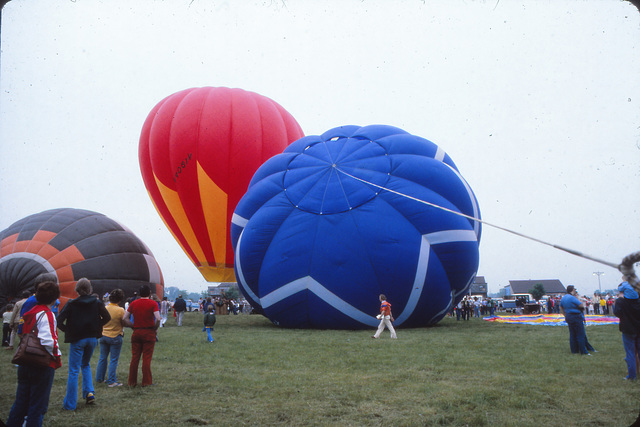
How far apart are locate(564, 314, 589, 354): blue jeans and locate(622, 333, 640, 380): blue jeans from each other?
179 centimetres

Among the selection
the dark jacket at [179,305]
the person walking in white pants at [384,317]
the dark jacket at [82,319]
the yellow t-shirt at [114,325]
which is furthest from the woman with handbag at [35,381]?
the dark jacket at [179,305]

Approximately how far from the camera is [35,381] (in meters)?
3.71

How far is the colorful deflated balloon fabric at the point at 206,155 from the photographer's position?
56.9ft

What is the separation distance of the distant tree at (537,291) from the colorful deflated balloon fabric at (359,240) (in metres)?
58.9

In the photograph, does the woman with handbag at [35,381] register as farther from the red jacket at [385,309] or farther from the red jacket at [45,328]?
the red jacket at [385,309]

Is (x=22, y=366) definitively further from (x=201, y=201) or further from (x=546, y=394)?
(x=201, y=201)

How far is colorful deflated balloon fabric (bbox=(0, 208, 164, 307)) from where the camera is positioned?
13.4 metres

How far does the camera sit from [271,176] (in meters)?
13.4

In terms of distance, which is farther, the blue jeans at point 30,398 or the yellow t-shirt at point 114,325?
the yellow t-shirt at point 114,325

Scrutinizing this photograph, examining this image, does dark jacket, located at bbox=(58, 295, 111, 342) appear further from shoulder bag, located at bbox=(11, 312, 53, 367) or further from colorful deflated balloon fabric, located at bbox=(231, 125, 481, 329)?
colorful deflated balloon fabric, located at bbox=(231, 125, 481, 329)

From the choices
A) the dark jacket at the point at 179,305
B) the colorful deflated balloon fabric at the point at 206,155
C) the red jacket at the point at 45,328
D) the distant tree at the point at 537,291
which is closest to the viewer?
the red jacket at the point at 45,328

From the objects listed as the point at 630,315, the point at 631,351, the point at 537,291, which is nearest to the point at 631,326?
the point at 630,315

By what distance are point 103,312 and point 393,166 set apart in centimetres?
878

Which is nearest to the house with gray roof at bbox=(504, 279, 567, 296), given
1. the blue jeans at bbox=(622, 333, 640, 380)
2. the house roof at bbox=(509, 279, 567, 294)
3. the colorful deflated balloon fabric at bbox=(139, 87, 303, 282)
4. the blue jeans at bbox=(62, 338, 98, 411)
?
the house roof at bbox=(509, 279, 567, 294)
